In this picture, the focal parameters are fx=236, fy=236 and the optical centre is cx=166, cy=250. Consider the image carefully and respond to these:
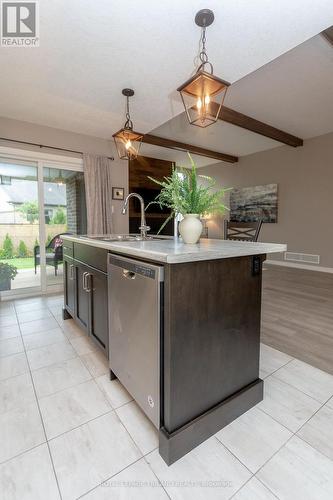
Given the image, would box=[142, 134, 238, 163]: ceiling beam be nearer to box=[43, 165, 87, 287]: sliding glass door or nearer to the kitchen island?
box=[43, 165, 87, 287]: sliding glass door

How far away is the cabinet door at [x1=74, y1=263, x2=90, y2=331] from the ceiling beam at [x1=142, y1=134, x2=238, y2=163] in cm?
330

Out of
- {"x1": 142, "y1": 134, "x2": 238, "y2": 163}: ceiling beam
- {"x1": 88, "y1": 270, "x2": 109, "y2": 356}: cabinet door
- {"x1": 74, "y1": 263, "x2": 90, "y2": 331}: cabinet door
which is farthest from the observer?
{"x1": 142, "y1": 134, "x2": 238, "y2": 163}: ceiling beam

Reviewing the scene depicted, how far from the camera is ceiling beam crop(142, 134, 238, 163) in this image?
4586mm

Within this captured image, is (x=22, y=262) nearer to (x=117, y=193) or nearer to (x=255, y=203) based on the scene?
(x=117, y=193)

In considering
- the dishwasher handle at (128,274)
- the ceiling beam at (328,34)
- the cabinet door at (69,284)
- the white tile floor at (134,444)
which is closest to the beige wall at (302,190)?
the ceiling beam at (328,34)

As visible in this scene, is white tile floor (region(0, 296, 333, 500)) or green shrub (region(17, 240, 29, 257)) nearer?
white tile floor (region(0, 296, 333, 500))

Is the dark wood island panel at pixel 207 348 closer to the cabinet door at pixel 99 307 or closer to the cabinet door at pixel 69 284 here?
the cabinet door at pixel 99 307

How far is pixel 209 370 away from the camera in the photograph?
1.19 metres

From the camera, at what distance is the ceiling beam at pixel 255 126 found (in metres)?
3.62

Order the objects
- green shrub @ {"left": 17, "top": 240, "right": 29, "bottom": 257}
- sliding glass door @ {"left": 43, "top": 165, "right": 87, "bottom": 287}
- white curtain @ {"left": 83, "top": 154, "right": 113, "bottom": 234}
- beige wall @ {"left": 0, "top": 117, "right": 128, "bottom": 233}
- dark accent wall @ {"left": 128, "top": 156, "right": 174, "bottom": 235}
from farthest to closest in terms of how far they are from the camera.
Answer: dark accent wall @ {"left": 128, "top": 156, "right": 174, "bottom": 235} < white curtain @ {"left": 83, "top": 154, "right": 113, "bottom": 234} < sliding glass door @ {"left": 43, "top": 165, "right": 87, "bottom": 287} < green shrub @ {"left": 17, "top": 240, "right": 29, "bottom": 257} < beige wall @ {"left": 0, "top": 117, "right": 128, "bottom": 233}

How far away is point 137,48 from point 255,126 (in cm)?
274

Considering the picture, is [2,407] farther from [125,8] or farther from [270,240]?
[270,240]

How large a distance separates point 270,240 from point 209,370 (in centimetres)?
→ 536

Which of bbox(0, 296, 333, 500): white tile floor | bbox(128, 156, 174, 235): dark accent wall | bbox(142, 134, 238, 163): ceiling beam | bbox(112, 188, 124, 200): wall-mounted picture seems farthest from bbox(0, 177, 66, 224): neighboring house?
bbox(0, 296, 333, 500): white tile floor
